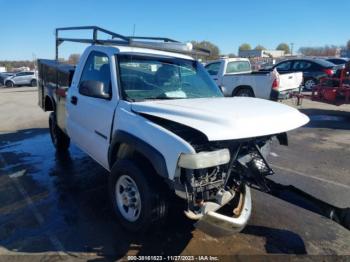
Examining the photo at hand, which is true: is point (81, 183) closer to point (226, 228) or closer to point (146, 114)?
point (146, 114)

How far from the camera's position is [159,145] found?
3.26m

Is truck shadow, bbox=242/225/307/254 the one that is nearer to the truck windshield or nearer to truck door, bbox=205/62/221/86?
the truck windshield

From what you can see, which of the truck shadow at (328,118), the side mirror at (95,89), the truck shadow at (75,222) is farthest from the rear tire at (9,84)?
the side mirror at (95,89)

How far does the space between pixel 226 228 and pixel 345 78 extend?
10.2 meters

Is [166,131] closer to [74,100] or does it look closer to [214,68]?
[74,100]

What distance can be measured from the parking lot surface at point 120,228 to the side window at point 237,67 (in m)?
7.55

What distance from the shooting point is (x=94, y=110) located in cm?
455

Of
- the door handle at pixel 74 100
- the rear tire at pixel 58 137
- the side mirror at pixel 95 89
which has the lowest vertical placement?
the rear tire at pixel 58 137

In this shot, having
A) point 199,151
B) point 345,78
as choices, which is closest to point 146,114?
point 199,151

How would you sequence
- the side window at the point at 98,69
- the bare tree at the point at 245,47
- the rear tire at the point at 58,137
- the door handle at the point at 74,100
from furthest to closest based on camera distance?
the bare tree at the point at 245,47
the rear tire at the point at 58,137
the door handle at the point at 74,100
the side window at the point at 98,69

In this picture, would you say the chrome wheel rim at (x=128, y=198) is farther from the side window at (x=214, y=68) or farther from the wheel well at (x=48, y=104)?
the side window at (x=214, y=68)

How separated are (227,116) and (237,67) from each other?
37.8 feet

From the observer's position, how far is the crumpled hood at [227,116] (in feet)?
10.2

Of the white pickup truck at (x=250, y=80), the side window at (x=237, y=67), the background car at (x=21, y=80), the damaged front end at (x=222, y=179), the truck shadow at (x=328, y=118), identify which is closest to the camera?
the damaged front end at (x=222, y=179)
